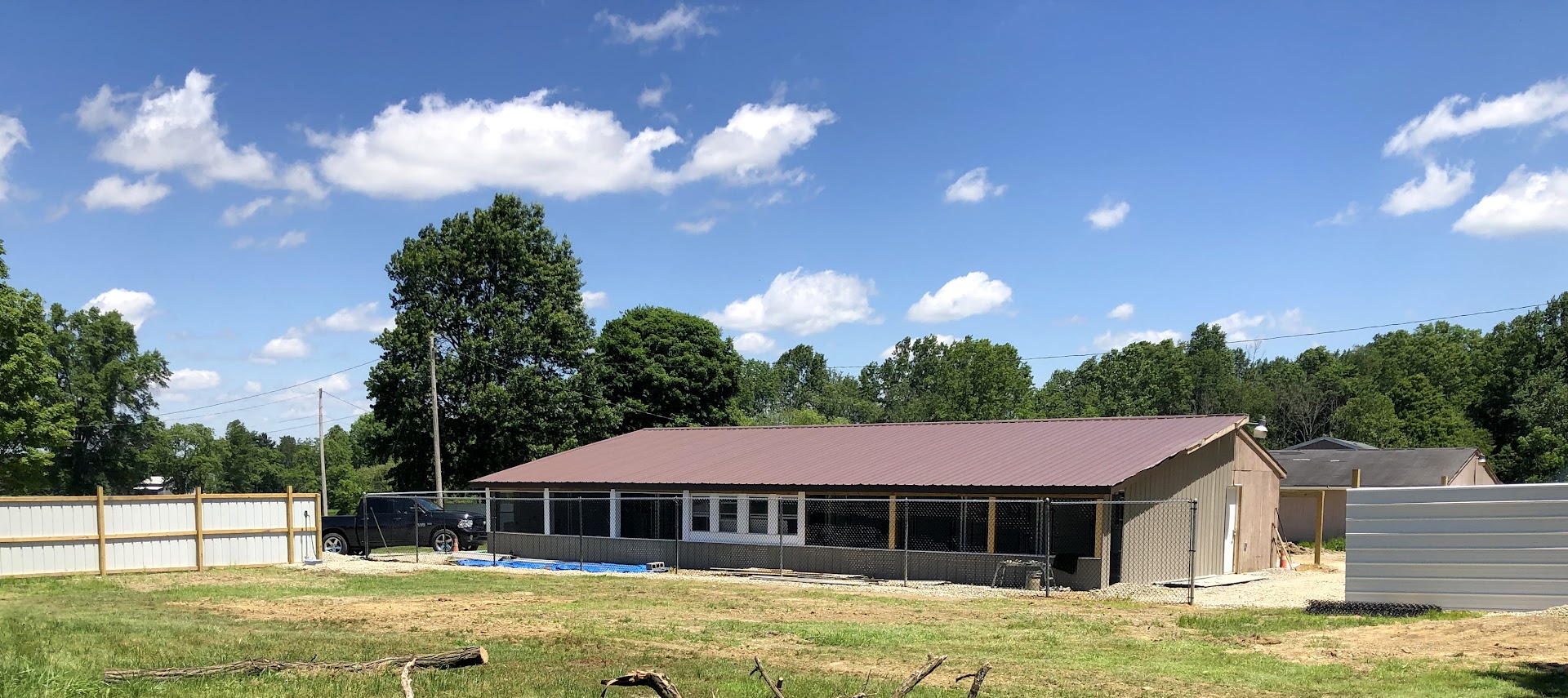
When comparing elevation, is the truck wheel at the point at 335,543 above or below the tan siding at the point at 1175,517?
below

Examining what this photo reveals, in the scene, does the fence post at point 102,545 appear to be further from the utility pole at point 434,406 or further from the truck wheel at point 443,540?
the utility pole at point 434,406

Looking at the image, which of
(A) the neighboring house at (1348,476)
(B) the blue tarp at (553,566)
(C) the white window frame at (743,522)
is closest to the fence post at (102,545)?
(B) the blue tarp at (553,566)

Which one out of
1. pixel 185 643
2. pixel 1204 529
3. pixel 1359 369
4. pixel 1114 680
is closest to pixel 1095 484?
pixel 1204 529

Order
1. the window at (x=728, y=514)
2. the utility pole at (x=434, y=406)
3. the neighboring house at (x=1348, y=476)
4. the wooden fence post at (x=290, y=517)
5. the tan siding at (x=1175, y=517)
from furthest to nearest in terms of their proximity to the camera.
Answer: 1. the utility pole at (x=434, y=406)
2. the neighboring house at (x=1348, y=476)
3. the window at (x=728, y=514)
4. the wooden fence post at (x=290, y=517)
5. the tan siding at (x=1175, y=517)

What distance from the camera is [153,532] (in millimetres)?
24141

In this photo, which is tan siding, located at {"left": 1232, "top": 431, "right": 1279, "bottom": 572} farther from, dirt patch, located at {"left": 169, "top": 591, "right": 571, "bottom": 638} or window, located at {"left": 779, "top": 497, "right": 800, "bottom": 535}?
dirt patch, located at {"left": 169, "top": 591, "right": 571, "bottom": 638}

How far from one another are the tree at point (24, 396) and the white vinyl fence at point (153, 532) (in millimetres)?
22716

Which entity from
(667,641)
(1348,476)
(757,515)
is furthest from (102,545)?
(1348,476)

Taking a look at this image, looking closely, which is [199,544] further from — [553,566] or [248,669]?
[248,669]

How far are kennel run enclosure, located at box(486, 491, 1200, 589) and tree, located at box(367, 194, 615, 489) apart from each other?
12.1m

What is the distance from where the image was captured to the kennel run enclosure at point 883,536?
856 inches

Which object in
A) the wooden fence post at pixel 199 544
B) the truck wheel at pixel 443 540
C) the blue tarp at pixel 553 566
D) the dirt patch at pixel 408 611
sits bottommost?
the truck wheel at pixel 443 540

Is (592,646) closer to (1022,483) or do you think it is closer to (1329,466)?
(1022,483)

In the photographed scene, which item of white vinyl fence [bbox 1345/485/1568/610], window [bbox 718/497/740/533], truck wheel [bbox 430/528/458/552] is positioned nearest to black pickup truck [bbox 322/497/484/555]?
truck wheel [bbox 430/528/458/552]
